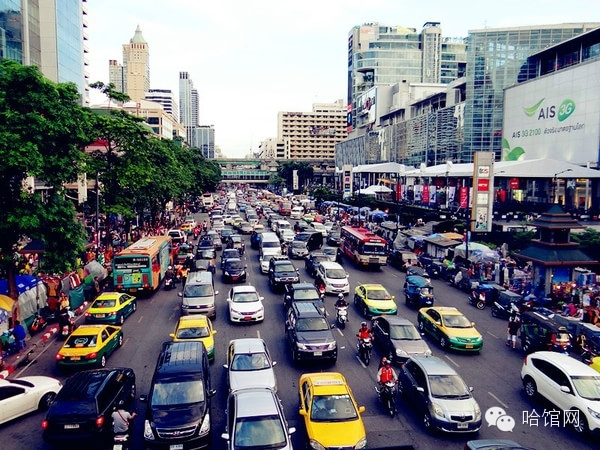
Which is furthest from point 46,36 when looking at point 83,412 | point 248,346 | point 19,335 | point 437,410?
point 437,410

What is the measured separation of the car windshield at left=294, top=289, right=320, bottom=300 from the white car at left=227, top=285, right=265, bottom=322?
1.81 m

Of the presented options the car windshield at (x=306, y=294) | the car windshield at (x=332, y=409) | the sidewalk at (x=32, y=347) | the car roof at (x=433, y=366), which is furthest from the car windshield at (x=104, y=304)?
the car roof at (x=433, y=366)

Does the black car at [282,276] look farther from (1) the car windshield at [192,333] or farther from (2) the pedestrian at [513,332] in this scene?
(2) the pedestrian at [513,332]

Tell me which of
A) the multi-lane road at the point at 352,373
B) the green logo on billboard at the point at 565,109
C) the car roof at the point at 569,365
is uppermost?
the green logo on billboard at the point at 565,109

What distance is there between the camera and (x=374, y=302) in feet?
79.2

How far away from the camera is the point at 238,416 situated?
1133cm

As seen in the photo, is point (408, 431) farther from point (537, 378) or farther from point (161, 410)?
point (161, 410)

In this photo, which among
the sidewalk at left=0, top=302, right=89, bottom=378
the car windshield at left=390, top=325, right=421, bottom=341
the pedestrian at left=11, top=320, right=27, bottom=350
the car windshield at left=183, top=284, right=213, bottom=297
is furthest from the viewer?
the car windshield at left=183, top=284, right=213, bottom=297

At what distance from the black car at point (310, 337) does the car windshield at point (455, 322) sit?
5.05 metres

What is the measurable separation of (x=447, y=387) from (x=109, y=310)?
15.0m

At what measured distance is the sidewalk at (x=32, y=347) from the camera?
1764 cm

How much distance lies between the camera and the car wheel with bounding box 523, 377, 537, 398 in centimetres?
1529

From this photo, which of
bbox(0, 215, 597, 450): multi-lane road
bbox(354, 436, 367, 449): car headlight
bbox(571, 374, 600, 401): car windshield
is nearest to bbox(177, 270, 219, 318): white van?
bbox(0, 215, 597, 450): multi-lane road

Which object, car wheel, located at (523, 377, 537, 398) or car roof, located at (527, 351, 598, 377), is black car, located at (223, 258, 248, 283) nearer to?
car wheel, located at (523, 377, 537, 398)
